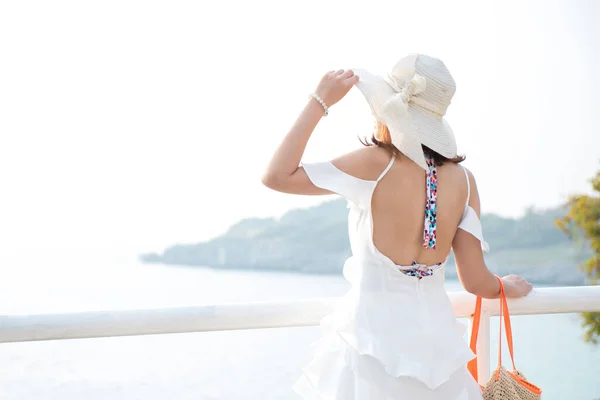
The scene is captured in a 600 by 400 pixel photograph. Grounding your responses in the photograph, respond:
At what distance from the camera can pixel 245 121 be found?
1483 cm

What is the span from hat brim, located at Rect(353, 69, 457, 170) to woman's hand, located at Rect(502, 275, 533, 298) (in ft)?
1.10

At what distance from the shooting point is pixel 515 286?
1374mm

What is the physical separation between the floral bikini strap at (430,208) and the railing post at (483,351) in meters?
0.32

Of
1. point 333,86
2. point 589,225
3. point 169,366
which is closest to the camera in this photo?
point 333,86

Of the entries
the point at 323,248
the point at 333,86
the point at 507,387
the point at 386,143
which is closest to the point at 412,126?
the point at 386,143

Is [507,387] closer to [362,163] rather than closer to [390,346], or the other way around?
[390,346]

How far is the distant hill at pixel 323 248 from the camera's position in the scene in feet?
33.2

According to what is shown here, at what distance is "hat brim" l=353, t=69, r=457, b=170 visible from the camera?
115cm

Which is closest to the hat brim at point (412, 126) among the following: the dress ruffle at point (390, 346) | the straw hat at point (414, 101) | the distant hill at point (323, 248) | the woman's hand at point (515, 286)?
the straw hat at point (414, 101)

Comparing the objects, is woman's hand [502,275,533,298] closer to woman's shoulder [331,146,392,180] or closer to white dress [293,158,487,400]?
white dress [293,158,487,400]

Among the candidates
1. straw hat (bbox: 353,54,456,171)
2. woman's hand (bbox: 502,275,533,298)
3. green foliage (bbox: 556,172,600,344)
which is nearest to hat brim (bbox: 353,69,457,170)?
straw hat (bbox: 353,54,456,171)

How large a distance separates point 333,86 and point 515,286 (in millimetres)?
600

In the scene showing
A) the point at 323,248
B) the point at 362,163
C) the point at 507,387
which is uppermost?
the point at 362,163

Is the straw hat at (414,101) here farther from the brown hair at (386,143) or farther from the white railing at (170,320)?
the white railing at (170,320)
